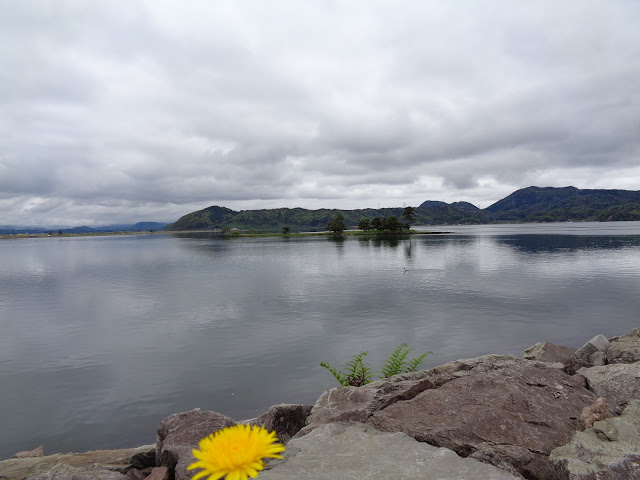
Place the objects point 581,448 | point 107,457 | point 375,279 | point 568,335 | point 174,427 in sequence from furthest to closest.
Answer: point 375,279 < point 568,335 < point 107,457 < point 174,427 < point 581,448

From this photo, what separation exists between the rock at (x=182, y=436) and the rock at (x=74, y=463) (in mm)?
1067

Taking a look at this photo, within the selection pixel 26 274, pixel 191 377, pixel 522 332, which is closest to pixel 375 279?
pixel 522 332

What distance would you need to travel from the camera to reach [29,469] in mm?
11023

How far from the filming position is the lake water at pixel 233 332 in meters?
19.1

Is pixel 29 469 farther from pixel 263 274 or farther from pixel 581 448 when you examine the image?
pixel 263 274

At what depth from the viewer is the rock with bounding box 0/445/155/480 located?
1064 cm

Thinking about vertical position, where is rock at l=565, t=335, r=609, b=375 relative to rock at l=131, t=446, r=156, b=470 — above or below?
above

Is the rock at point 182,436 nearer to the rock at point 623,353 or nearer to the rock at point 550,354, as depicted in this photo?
the rock at point 550,354

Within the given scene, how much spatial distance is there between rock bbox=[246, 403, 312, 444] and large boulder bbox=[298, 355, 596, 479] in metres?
0.70

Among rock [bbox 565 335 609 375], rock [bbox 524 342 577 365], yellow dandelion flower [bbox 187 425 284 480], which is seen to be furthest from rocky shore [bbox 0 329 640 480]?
rock [bbox 524 342 577 365]

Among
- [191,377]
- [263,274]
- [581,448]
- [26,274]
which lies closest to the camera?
[581,448]

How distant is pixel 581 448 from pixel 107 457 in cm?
1377

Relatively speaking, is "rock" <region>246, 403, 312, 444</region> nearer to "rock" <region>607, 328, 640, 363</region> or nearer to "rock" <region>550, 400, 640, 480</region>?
"rock" <region>550, 400, 640, 480</region>

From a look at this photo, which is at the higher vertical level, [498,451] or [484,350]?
[498,451]
